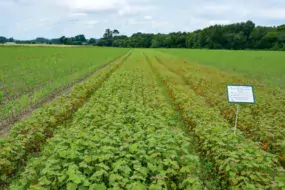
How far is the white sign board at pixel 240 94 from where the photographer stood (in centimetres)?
808

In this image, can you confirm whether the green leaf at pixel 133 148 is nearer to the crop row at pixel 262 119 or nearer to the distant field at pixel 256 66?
the crop row at pixel 262 119

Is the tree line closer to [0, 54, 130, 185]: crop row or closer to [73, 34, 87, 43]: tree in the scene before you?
[73, 34, 87, 43]: tree

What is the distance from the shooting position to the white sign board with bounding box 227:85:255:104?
26.5ft

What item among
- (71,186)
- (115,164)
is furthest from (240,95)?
(71,186)

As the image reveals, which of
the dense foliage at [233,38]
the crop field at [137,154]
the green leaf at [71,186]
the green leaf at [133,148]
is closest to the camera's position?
the green leaf at [71,186]

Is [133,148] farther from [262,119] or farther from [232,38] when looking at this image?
[232,38]

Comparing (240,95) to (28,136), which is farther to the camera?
(240,95)

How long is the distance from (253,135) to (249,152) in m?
2.56

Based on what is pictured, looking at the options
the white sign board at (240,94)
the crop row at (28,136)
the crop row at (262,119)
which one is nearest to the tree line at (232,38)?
the crop row at (262,119)

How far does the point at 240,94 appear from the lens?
26.8 ft

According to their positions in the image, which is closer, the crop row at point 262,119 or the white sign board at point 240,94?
the crop row at point 262,119

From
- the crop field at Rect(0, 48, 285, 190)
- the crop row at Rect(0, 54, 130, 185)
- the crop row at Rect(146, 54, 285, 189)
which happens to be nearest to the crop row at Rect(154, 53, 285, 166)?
the crop field at Rect(0, 48, 285, 190)

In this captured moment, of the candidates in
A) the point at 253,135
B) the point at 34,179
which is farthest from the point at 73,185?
the point at 253,135

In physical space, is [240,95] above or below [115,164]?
above
